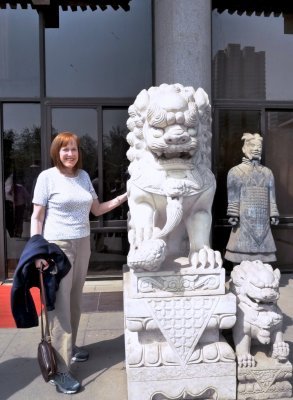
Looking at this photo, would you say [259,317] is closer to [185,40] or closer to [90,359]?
[90,359]

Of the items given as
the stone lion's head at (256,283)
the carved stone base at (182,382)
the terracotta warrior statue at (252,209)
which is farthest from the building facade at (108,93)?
the carved stone base at (182,382)

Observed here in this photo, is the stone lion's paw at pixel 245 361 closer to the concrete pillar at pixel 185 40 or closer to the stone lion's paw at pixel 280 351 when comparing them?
the stone lion's paw at pixel 280 351

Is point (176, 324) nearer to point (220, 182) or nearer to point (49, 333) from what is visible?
point (49, 333)

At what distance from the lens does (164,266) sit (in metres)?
2.27

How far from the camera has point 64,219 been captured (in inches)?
99.2

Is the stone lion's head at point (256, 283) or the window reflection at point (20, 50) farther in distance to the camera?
the window reflection at point (20, 50)

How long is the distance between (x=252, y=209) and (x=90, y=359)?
2482mm

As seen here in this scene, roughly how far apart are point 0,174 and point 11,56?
1566 mm

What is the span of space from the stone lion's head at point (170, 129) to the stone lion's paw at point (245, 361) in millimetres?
1122

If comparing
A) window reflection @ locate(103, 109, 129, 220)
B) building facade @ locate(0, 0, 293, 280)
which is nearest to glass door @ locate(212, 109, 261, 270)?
building facade @ locate(0, 0, 293, 280)

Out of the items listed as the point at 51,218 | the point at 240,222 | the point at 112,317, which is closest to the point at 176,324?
the point at 51,218

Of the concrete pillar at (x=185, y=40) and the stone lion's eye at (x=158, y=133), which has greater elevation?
the concrete pillar at (x=185, y=40)

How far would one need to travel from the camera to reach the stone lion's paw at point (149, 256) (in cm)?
212

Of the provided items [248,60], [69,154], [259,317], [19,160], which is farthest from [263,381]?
[248,60]
